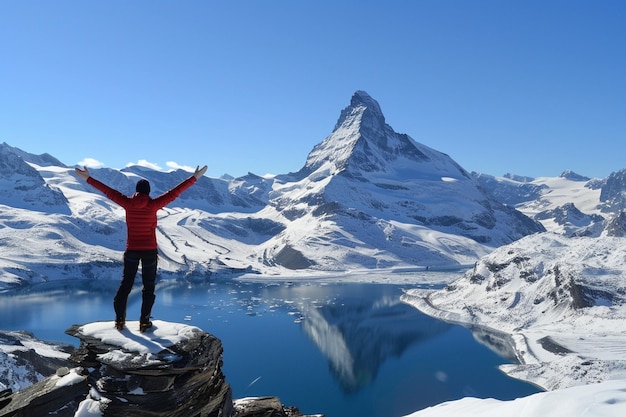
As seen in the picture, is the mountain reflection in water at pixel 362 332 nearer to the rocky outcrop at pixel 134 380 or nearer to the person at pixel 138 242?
the rocky outcrop at pixel 134 380

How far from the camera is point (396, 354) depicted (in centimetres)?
7606

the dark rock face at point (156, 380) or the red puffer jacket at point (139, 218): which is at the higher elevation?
the red puffer jacket at point (139, 218)

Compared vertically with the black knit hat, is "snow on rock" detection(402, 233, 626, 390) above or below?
below

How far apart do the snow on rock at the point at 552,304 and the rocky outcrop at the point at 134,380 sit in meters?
53.0

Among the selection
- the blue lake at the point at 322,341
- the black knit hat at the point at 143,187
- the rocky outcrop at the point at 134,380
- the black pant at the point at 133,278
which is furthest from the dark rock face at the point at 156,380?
the blue lake at the point at 322,341

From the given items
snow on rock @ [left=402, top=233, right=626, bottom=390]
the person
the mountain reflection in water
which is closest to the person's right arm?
the person

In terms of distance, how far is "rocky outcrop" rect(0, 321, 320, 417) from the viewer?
9.71 meters

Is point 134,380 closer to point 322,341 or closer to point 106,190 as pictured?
point 106,190

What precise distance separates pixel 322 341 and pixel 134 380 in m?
75.9

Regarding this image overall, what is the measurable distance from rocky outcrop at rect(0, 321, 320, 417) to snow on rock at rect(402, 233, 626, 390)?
174 ft

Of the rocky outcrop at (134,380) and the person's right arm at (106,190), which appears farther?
the person's right arm at (106,190)

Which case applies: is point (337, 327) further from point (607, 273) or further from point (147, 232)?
point (147, 232)

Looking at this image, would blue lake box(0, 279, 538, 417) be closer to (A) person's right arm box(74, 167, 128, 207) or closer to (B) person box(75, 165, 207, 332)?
(B) person box(75, 165, 207, 332)

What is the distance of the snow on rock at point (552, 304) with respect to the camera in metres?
59.9
